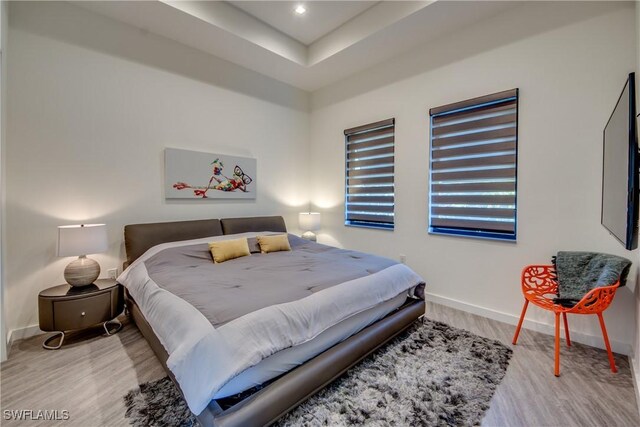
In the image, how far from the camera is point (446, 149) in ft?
10.5

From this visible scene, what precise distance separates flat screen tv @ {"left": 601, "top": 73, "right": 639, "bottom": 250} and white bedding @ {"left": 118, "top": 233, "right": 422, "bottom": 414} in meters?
1.42

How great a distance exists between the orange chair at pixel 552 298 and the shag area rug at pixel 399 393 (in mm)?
447

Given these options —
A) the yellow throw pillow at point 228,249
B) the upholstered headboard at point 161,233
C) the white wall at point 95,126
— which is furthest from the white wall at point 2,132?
the yellow throw pillow at point 228,249

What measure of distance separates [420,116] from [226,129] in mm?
A: 2534

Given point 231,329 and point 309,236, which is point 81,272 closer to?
point 231,329

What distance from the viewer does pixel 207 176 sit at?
3.55m

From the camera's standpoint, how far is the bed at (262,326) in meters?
1.33

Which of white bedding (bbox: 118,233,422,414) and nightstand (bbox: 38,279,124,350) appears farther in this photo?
nightstand (bbox: 38,279,124,350)

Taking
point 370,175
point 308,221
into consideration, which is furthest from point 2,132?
point 370,175

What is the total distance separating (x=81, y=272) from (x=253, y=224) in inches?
73.7

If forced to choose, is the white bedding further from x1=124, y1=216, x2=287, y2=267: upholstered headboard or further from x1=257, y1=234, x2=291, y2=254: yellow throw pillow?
x1=257, y1=234, x2=291, y2=254: yellow throw pillow

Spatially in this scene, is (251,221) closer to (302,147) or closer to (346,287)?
(302,147)

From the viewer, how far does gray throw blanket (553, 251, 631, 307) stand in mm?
1964

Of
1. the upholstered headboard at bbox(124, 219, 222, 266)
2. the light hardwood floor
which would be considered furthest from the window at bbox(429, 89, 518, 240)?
the upholstered headboard at bbox(124, 219, 222, 266)
